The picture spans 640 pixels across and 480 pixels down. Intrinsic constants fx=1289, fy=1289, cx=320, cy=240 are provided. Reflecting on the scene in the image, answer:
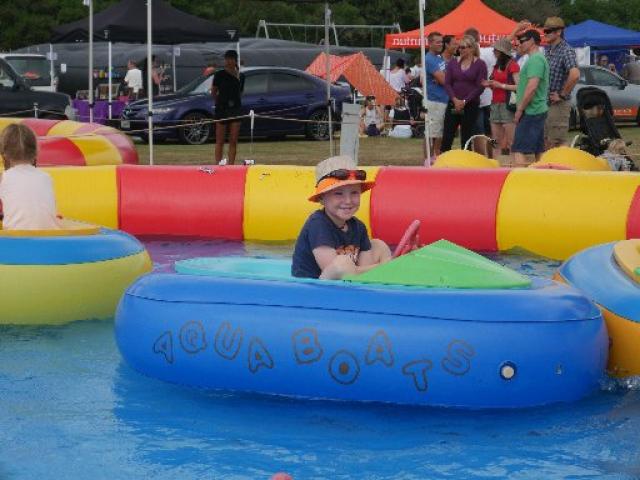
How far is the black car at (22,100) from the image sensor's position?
19078 mm

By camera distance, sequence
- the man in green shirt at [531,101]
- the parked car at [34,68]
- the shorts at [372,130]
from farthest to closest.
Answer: the parked car at [34,68], the shorts at [372,130], the man in green shirt at [531,101]

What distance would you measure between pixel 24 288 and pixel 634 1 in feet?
172

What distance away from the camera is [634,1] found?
55.8 metres

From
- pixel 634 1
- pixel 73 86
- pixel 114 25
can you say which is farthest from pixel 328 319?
pixel 634 1

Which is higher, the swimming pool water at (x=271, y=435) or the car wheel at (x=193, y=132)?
the car wheel at (x=193, y=132)

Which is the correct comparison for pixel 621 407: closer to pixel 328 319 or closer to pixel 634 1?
pixel 328 319

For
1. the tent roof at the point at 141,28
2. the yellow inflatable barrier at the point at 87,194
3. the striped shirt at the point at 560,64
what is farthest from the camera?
the tent roof at the point at 141,28

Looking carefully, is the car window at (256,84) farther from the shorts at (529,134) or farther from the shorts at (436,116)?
the shorts at (529,134)

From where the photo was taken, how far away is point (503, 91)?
13.8m

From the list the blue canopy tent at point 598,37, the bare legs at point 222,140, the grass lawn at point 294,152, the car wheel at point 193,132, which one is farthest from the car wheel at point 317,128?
the blue canopy tent at point 598,37

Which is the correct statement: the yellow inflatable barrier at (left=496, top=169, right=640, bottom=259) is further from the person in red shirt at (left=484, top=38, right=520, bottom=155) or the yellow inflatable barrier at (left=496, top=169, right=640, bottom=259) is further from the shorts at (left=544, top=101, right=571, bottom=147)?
the person in red shirt at (left=484, top=38, right=520, bottom=155)

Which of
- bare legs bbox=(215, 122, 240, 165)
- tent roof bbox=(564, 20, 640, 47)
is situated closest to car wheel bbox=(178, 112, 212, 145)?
bare legs bbox=(215, 122, 240, 165)

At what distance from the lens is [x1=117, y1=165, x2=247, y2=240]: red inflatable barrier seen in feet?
32.6

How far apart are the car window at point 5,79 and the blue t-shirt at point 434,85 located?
7931 millimetres
